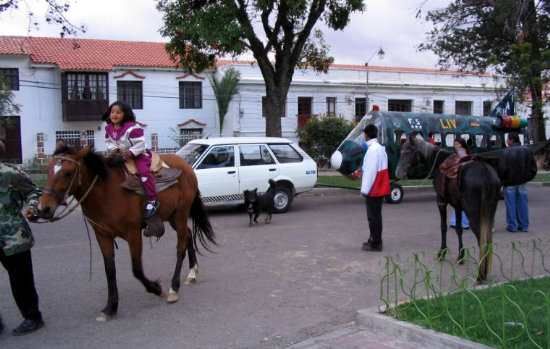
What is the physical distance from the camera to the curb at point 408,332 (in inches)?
161

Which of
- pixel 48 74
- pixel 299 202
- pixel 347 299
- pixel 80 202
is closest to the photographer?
pixel 80 202

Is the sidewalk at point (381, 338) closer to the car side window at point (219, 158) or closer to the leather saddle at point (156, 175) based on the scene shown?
the leather saddle at point (156, 175)

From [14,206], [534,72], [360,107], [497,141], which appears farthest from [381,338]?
[360,107]

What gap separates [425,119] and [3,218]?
13940 millimetres

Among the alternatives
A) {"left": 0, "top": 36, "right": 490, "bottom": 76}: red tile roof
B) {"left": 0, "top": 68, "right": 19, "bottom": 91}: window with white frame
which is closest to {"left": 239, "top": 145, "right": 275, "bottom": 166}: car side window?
{"left": 0, "top": 36, "right": 490, "bottom": 76}: red tile roof

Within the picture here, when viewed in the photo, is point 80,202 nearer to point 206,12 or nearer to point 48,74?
point 206,12

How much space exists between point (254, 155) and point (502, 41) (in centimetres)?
1446

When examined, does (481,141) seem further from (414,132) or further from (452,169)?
(452,169)

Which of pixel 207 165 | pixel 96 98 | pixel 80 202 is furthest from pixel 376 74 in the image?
pixel 80 202

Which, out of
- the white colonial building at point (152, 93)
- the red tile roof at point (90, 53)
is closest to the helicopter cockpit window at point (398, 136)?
the red tile roof at point (90, 53)

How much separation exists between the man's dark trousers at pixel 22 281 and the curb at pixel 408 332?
3.23 m

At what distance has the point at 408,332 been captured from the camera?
4.45 meters

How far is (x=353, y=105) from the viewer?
3512 centimetres

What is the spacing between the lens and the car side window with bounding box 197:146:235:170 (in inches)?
460
